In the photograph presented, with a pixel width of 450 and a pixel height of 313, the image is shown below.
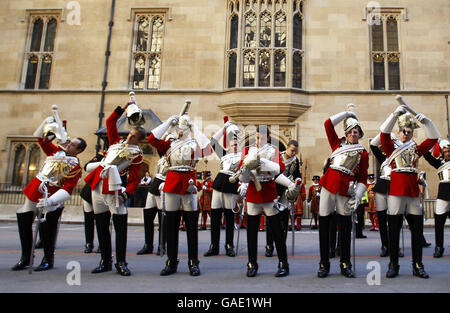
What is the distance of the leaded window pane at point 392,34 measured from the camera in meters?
15.0

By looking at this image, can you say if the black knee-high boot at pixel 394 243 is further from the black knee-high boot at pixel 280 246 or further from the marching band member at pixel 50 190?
the marching band member at pixel 50 190

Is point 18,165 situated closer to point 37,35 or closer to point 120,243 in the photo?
point 37,35

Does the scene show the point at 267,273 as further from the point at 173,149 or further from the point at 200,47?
the point at 200,47

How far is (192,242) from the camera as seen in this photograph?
4.31 meters

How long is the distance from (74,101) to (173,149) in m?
12.5

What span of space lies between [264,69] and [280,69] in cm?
66

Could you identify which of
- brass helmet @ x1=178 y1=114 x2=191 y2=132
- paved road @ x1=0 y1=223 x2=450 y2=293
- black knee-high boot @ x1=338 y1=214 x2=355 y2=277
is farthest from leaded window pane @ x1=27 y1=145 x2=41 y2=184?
black knee-high boot @ x1=338 y1=214 x2=355 y2=277

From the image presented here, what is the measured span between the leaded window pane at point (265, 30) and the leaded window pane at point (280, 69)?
698mm

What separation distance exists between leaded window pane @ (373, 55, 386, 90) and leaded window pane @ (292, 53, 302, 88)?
10.2ft

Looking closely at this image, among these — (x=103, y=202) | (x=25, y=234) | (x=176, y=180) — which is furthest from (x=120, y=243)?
(x=25, y=234)

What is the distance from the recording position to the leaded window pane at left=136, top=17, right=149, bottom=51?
15906 millimetres

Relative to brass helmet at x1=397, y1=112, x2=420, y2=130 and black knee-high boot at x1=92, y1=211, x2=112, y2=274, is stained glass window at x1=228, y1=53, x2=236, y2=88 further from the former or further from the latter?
black knee-high boot at x1=92, y1=211, x2=112, y2=274
